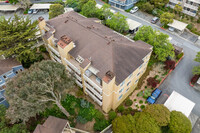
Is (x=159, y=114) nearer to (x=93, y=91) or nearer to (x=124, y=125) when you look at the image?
(x=124, y=125)

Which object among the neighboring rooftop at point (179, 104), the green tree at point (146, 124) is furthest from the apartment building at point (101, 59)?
the neighboring rooftop at point (179, 104)

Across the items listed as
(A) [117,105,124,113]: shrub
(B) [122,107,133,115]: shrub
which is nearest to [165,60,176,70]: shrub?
(B) [122,107,133,115]: shrub

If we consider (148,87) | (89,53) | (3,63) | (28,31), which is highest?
(28,31)

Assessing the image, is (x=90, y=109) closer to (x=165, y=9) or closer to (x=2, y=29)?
(x=2, y=29)

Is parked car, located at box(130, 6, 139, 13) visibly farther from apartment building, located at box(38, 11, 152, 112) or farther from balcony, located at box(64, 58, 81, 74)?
balcony, located at box(64, 58, 81, 74)

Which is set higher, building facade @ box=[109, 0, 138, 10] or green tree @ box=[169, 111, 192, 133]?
building facade @ box=[109, 0, 138, 10]

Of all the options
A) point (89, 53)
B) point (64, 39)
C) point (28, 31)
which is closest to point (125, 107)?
point (89, 53)
